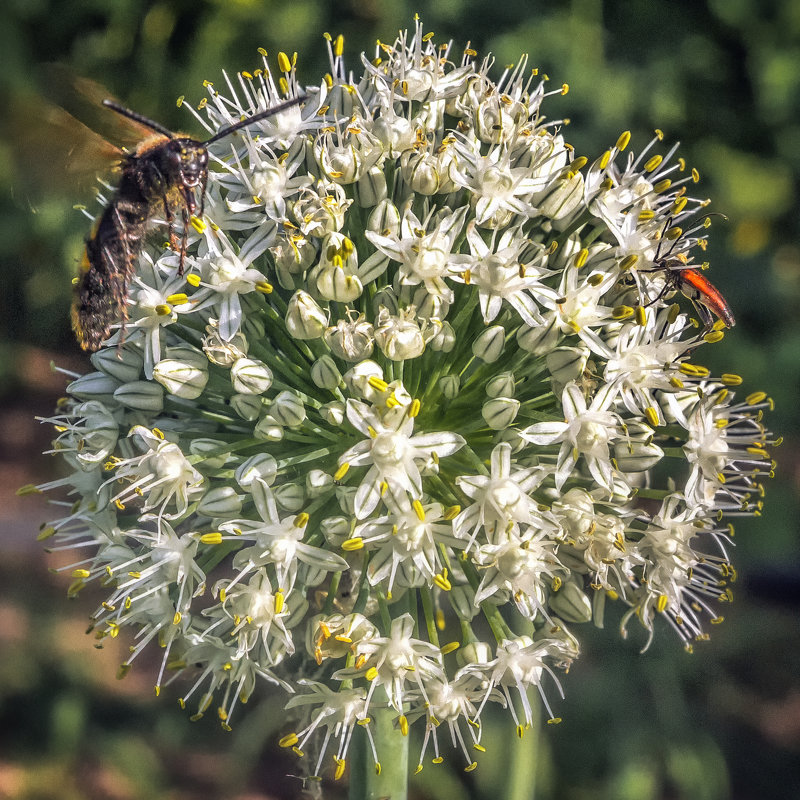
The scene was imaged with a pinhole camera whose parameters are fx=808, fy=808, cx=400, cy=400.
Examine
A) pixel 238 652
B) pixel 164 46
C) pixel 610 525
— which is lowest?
pixel 238 652

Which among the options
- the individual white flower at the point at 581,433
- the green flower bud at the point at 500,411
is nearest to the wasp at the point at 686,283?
the individual white flower at the point at 581,433

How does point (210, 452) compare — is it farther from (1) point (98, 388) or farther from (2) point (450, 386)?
(2) point (450, 386)

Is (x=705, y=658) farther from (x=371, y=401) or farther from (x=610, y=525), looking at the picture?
(x=371, y=401)

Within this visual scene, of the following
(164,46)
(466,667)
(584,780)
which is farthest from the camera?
(164,46)

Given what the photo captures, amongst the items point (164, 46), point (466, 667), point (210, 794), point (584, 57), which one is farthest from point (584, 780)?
point (164, 46)

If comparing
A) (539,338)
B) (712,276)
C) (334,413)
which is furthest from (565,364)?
(712,276)

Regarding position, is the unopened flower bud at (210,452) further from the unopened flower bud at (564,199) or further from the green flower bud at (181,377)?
the unopened flower bud at (564,199)
